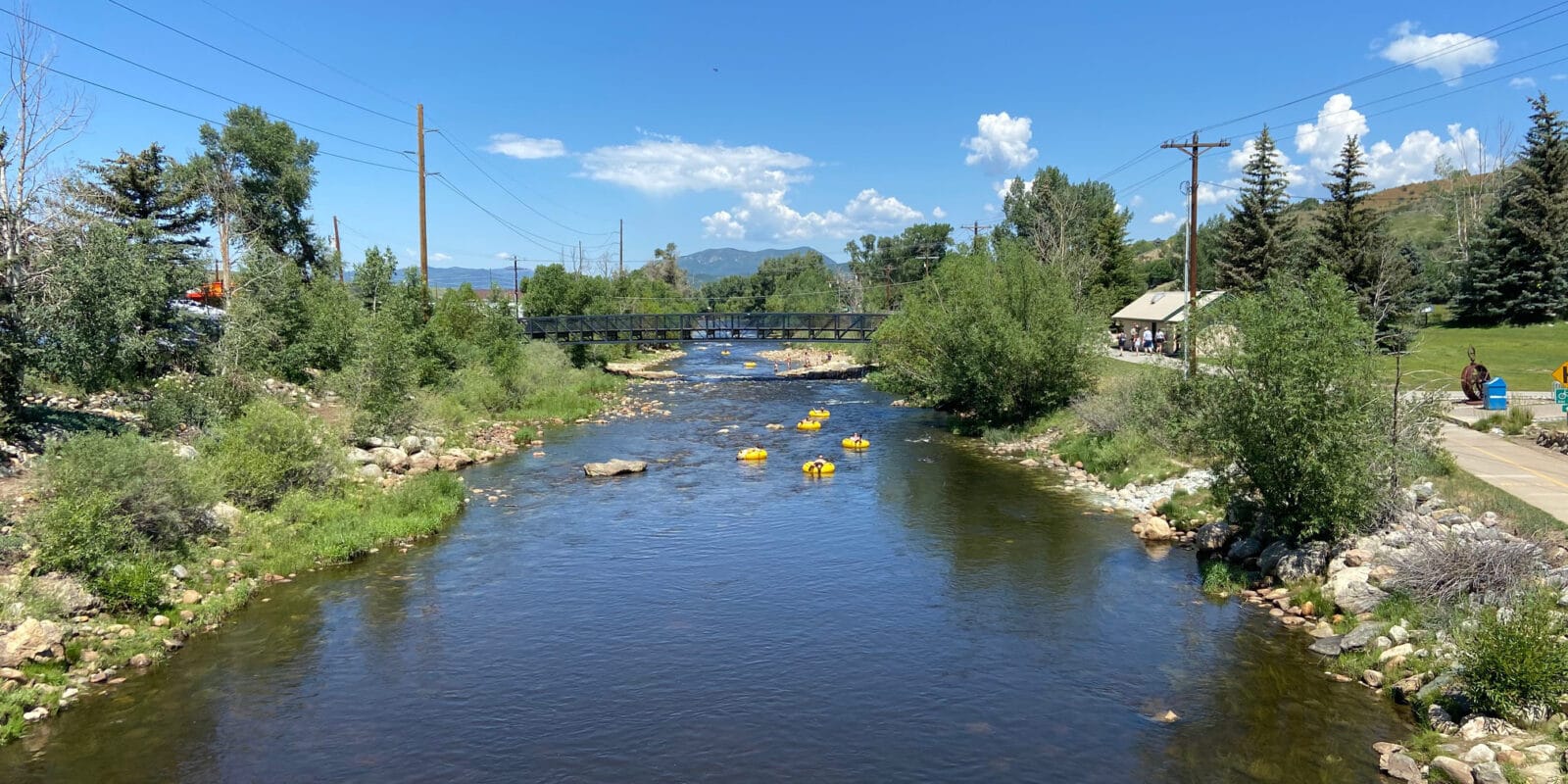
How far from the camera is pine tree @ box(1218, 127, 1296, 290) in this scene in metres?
60.9

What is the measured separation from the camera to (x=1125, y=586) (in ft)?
70.6

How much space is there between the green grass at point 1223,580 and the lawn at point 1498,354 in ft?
71.6

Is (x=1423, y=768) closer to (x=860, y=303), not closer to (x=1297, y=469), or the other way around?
(x=1297, y=469)

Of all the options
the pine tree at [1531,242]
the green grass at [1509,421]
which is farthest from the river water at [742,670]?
the pine tree at [1531,242]

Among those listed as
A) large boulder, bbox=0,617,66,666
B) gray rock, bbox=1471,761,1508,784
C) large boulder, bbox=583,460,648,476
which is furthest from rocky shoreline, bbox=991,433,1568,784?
large boulder, bbox=0,617,66,666

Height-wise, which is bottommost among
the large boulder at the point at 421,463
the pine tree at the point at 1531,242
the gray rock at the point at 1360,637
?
the gray rock at the point at 1360,637

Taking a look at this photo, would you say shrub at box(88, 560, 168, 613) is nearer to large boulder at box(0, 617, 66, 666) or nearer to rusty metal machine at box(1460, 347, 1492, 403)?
large boulder at box(0, 617, 66, 666)

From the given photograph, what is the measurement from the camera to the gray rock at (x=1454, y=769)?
1239cm

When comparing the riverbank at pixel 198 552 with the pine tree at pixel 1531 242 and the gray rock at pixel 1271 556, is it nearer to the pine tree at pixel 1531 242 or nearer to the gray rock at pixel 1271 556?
the gray rock at pixel 1271 556

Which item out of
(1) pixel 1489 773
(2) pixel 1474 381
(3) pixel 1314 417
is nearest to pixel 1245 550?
(3) pixel 1314 417

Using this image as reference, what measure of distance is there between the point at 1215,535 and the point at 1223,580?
278 centimetres

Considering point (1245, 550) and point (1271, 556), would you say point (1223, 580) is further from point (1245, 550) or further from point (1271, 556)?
point (1245, 550)

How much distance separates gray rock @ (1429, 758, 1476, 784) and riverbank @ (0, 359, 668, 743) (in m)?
21.1

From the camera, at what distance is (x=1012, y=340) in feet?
132
